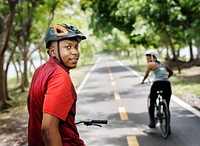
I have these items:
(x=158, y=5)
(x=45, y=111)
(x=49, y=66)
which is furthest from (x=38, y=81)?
(x=158, y=5)

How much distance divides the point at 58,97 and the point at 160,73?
5282 mm

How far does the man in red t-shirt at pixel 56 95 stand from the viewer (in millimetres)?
2107

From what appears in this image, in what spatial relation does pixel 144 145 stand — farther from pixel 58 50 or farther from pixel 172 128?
pixel 58 50

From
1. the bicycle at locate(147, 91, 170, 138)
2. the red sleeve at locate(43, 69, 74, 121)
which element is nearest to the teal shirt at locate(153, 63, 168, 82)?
the bicycle at locate(147, 91, 170, 138)

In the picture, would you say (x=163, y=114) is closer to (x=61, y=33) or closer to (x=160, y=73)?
(x=160, y=73)

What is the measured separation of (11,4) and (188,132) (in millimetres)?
7939

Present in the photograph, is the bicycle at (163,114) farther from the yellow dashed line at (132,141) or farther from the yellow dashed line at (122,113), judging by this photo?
the yellow dashed line at (122,113)

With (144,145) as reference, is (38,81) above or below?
above

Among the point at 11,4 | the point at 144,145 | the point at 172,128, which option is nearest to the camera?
the point at 144,145

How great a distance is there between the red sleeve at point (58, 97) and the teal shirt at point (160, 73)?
5.16 metres

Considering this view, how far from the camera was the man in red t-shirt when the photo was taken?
6.91ft

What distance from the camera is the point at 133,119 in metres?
8.72

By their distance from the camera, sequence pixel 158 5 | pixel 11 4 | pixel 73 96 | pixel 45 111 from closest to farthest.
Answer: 1. pixel 45 111
2. pixel 73 96
3. pixel 11 4
4. pixel 158 5

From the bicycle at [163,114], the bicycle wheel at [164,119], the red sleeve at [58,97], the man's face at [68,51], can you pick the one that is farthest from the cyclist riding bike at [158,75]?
the red sleeve at [58,97]
